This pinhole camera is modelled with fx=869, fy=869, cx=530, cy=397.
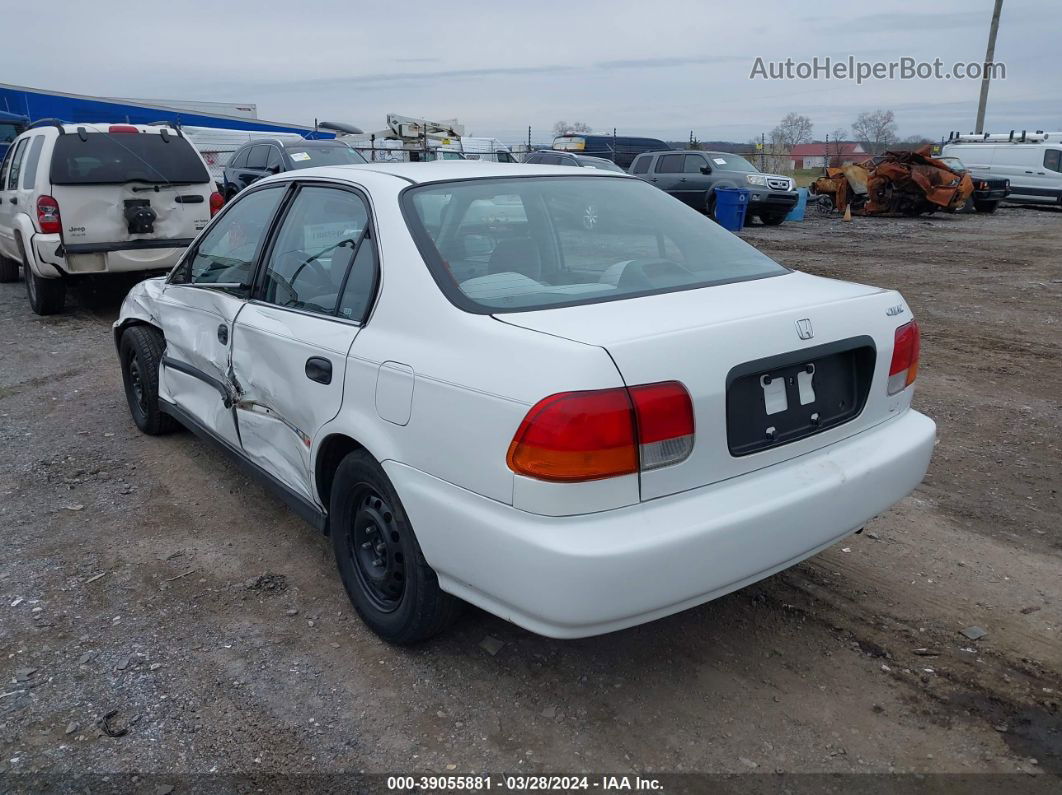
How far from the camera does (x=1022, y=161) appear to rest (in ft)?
88.0

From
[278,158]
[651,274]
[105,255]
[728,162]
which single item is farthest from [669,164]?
[651,274]

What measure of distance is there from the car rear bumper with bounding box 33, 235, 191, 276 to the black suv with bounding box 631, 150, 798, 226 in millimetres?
13076

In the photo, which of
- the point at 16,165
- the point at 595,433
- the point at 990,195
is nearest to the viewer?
the point at 595,433

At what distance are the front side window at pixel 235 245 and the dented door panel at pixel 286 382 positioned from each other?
0.30 m

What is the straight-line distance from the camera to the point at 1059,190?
26.1 m

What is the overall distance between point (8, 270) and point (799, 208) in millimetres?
17116

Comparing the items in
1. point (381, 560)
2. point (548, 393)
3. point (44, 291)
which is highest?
point (548, 393)

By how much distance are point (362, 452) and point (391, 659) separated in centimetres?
75

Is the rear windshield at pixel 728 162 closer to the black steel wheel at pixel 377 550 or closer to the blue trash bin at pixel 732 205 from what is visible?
the blue trash bin at pixel 732 205

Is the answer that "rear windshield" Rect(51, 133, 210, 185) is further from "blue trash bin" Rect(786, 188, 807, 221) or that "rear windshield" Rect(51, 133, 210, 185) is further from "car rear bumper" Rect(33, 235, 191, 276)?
"blue trash bin" Rect(786, 188, 807, 221)

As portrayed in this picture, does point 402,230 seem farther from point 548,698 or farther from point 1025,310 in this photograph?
point 1025,310

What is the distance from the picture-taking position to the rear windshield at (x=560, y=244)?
9.34ft

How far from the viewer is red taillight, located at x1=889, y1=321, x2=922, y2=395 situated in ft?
9.84

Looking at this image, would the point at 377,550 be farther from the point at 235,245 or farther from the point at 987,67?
the point at 987,67
